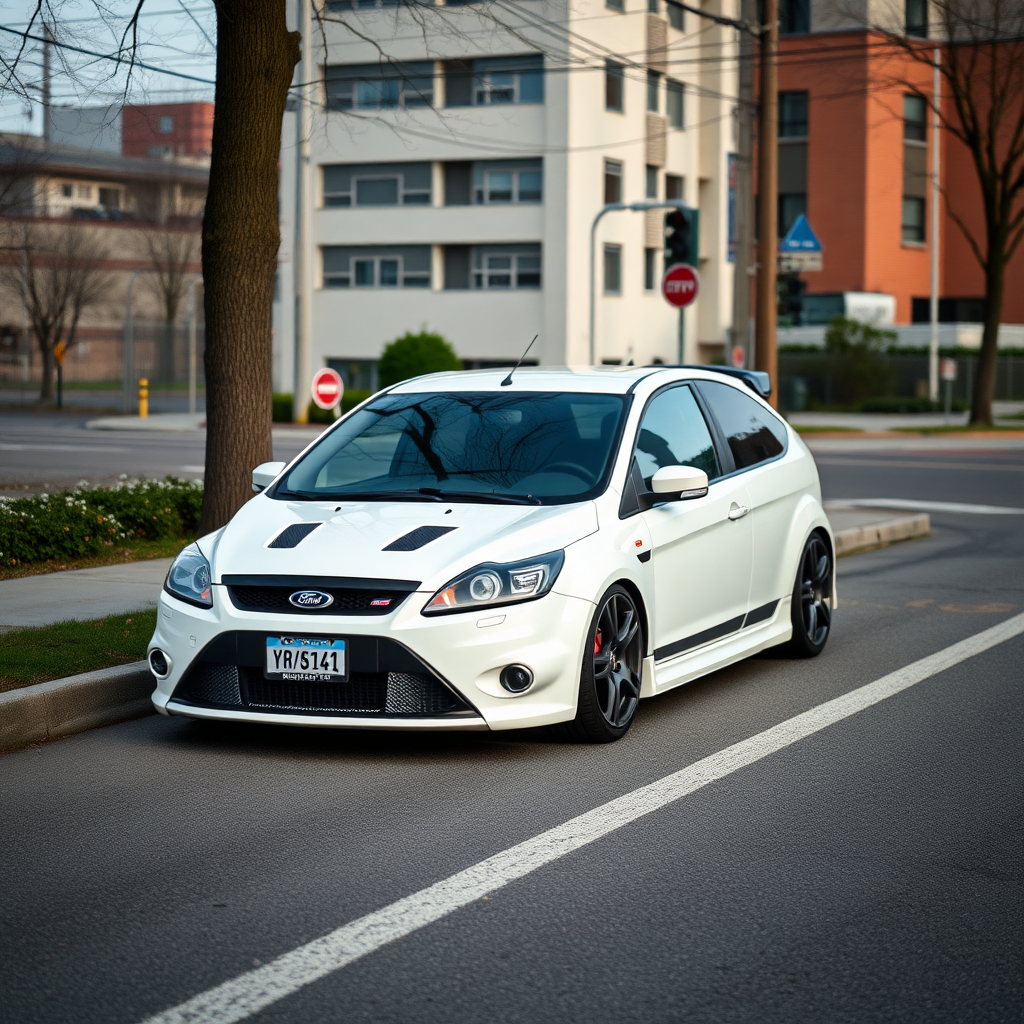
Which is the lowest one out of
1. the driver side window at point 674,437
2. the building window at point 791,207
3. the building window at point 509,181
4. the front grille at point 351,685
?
the front grille at point 351,685

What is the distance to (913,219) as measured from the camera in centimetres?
6022

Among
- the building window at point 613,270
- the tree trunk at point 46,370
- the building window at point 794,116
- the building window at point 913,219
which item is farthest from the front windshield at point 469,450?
the building window at point 913,219

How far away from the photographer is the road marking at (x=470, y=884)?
3.97 meters

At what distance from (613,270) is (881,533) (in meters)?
31.8

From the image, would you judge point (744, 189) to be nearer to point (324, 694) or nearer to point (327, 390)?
point (327, 390)

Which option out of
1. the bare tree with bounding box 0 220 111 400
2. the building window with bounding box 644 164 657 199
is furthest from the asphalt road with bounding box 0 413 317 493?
the building window with bounding box 644 164 657 199

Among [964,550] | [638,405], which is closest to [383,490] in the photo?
[638,405]

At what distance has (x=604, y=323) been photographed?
150 feet

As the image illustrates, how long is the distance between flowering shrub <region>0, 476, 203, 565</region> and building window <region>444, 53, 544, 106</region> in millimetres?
31288

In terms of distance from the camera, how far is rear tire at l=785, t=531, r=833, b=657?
888 cm

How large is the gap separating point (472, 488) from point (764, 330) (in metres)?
12.2

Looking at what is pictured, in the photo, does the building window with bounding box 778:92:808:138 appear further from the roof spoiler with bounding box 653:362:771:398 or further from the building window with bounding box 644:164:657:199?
the roof spoiler with bounding box 653:362:771:398

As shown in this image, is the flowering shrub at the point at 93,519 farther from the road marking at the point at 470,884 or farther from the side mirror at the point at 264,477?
the road marking at the point at 470,884

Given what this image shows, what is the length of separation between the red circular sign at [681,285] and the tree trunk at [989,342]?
22.7m
